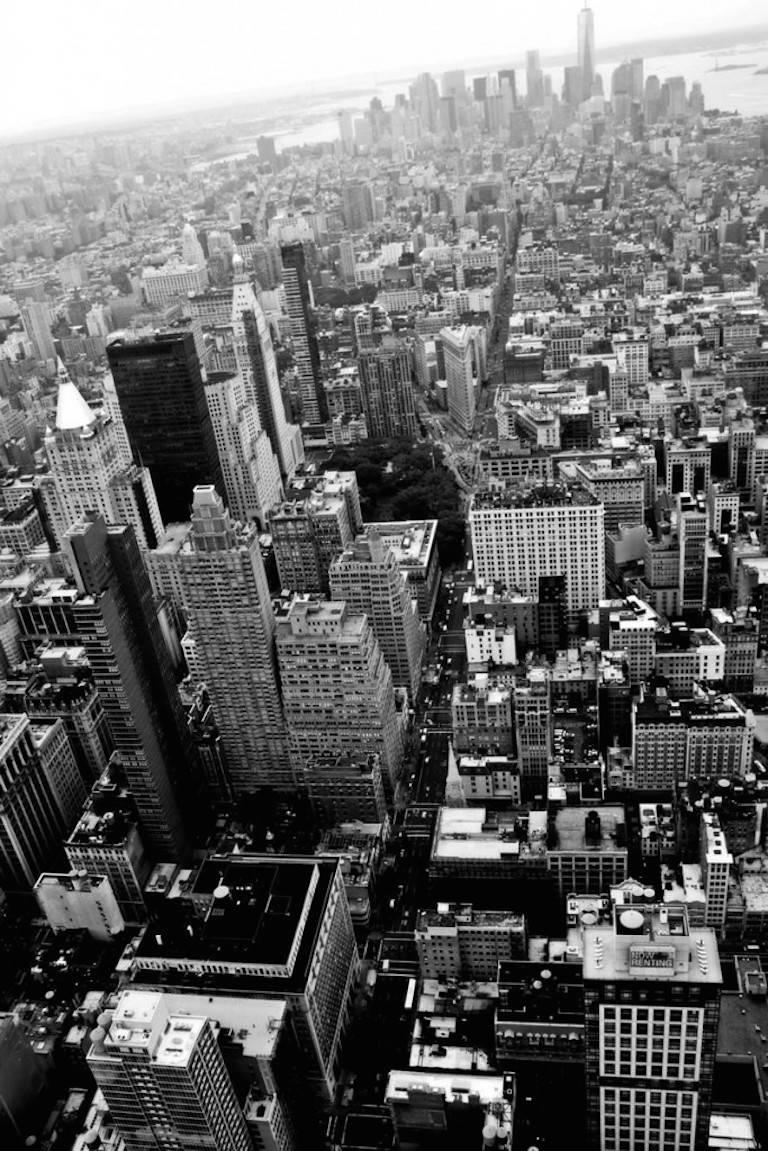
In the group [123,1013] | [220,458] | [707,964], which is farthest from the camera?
[220,458]

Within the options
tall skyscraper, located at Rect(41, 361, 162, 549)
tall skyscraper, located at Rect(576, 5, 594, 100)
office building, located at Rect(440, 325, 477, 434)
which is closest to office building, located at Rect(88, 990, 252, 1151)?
tall skyscraper, located at Rect(41, 361, 162, 549)

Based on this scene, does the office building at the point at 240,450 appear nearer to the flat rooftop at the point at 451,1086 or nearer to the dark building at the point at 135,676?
the dark building at the point at 135,676

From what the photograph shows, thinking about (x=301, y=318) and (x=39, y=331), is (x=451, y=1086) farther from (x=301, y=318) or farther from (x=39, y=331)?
(x=39, y=331)

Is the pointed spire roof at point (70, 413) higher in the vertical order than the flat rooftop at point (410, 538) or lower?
higher

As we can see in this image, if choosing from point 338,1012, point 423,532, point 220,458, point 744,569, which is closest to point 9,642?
point 220,458

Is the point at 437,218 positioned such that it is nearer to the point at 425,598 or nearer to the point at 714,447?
the point at 714,447

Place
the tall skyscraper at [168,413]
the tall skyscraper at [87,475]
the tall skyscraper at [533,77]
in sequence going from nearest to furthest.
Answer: the tall skyscraper at [87,475], the tall skyscraper at [168,413], the tall skyscraper at [533,77]

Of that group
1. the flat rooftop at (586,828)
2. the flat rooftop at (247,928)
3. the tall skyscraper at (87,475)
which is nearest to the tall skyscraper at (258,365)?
the tall skyscraper at (87,475)
